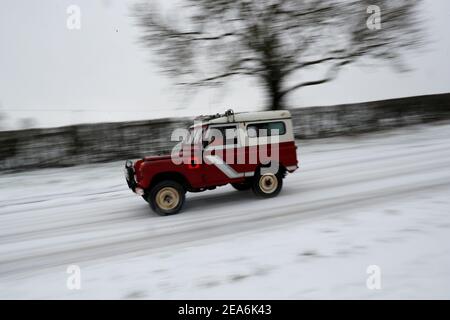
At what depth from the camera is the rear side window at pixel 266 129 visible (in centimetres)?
723

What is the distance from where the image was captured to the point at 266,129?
289 inches

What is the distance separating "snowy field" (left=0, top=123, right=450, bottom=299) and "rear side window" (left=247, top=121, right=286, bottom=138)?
1.39 meters

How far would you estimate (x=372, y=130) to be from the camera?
17.2m

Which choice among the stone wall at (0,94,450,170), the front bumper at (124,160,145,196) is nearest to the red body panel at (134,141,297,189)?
the front bumper at (124,160,145,196)

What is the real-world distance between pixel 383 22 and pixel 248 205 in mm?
12408

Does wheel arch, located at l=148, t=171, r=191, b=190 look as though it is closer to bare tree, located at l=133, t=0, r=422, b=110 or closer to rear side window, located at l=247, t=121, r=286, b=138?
rear side window, located at l=247, t=121, r=286, b=138

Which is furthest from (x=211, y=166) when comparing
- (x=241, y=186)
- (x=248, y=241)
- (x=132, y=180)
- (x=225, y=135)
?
(x=248, y=241)

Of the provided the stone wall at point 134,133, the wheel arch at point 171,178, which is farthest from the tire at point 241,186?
the stone wall at point 134,133

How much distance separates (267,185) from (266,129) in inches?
47.3

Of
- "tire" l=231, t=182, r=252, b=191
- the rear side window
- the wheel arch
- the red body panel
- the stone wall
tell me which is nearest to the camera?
the red body panel

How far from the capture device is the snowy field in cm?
399

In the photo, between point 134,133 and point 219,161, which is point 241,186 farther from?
point 134,133
